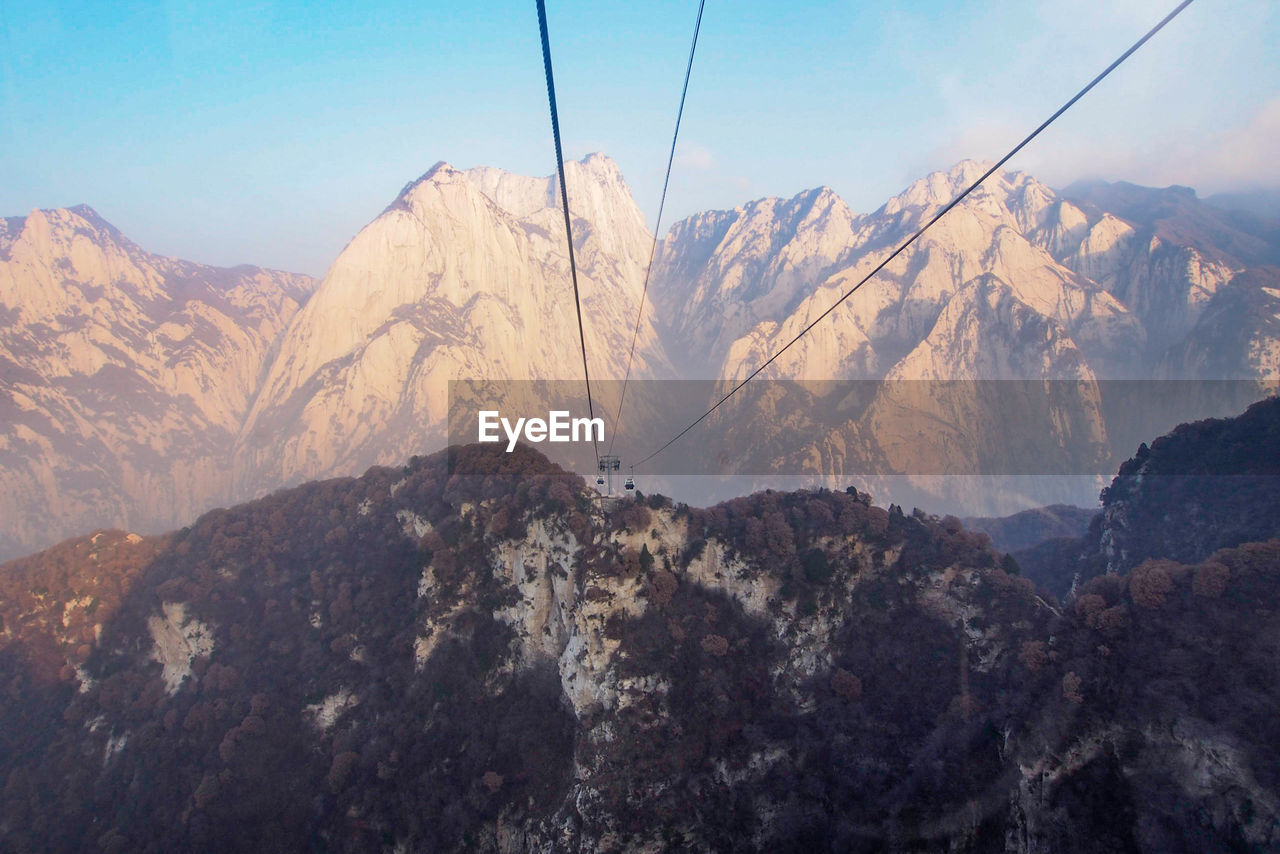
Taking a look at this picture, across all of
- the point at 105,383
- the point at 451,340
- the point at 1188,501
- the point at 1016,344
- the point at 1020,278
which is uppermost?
the point at 1020,278

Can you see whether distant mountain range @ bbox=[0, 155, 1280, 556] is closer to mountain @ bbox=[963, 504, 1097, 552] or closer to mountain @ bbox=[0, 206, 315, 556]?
mountain @ bbox=[0, 206, 315, 556]

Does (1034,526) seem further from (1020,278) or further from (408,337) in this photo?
(408,337)

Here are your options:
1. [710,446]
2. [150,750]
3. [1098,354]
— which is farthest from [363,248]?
[1098,354]

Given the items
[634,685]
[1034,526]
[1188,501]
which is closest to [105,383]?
[634,685]

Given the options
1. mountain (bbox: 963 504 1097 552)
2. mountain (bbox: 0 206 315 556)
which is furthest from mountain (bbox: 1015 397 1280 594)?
mountain (bbox: 0 206 315 556)

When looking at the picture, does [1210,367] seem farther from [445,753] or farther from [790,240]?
[445,753]

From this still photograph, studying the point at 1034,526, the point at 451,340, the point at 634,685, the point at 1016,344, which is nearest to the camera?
the point at 634,685

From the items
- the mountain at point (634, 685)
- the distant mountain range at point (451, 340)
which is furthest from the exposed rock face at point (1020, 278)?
the mountain at point (634, 685)
